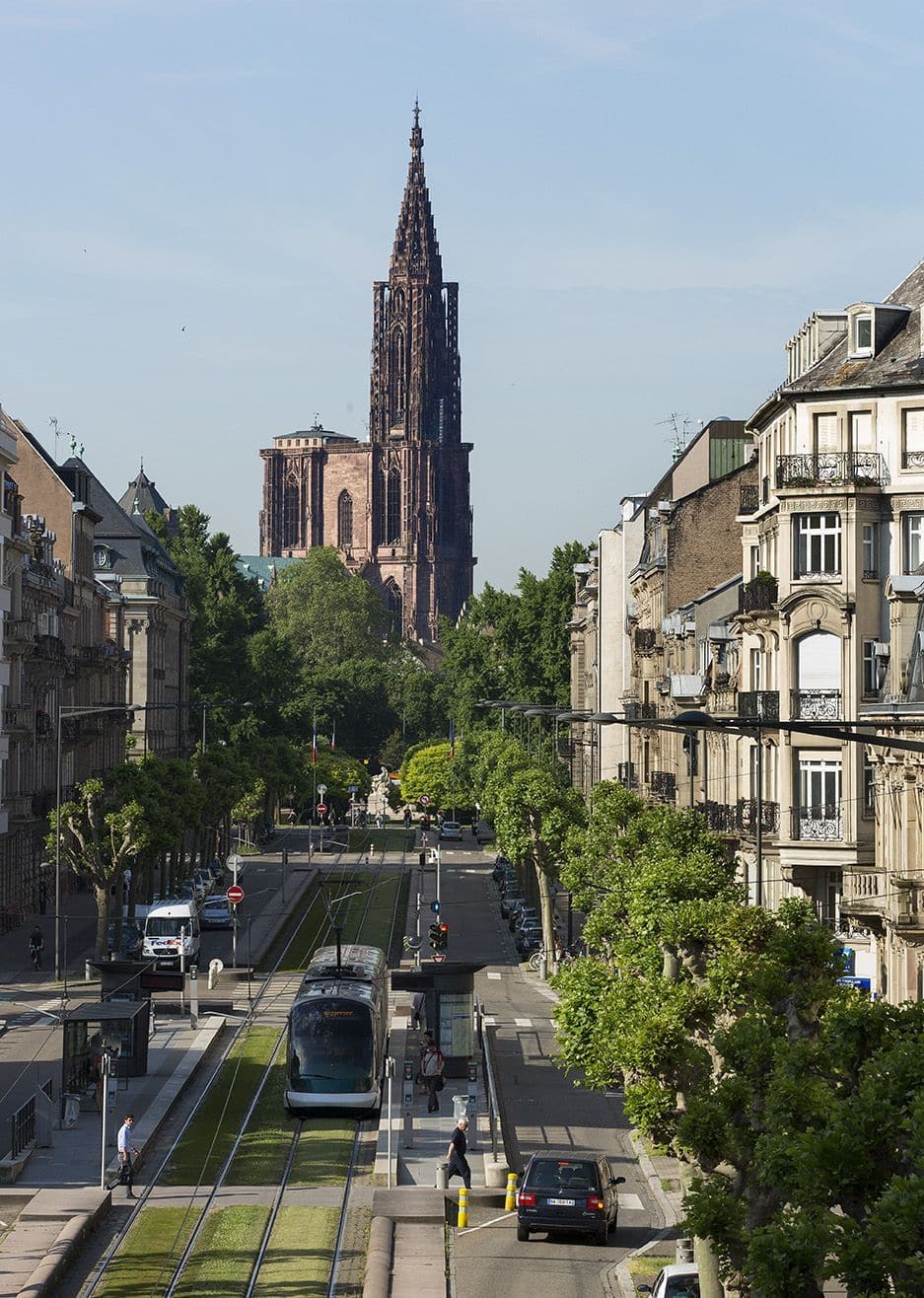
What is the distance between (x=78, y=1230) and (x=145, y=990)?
2460 centimetres

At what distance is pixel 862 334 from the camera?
59406 mm

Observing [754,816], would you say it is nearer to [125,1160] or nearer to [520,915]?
[125,1160]

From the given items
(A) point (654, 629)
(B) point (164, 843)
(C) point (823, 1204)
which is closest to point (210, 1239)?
(C) point (823, 1204)

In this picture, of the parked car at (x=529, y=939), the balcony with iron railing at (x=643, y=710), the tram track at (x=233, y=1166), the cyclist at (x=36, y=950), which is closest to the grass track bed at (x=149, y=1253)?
the tram track at (x=233, y=1166)

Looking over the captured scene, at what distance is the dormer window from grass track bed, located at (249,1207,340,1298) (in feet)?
90.8

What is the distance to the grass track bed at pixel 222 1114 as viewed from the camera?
46406 millimetres

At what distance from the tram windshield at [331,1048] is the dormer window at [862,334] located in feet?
69.4

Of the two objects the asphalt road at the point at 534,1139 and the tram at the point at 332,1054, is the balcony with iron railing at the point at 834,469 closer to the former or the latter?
the asphalt road at the point at 534,1139

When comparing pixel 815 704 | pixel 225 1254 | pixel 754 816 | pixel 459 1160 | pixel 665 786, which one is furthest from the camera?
pixel 665 786

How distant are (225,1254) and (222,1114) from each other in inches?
603

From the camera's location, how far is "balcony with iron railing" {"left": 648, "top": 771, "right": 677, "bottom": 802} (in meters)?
81.9

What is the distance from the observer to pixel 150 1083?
57281 mm

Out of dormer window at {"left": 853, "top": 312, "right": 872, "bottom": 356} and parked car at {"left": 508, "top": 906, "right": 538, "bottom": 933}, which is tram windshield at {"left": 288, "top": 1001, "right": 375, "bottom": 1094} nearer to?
dormer window at {"left": 853, "top": 312, "right": 872, "bottom": 356}

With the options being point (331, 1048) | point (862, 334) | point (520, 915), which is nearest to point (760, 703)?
point (862, 334)
